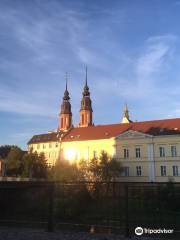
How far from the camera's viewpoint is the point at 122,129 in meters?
59.8

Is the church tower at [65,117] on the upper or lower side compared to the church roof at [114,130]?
upper

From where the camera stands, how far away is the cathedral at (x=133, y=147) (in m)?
50.9

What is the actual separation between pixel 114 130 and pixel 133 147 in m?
A: 7.58

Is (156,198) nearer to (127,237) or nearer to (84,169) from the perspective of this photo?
(127,237)

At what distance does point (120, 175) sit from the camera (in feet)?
173

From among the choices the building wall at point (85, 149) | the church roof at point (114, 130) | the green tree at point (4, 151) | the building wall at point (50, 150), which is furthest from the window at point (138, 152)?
the green tree at point (4, 151)

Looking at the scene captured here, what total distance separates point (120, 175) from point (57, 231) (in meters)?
43.5

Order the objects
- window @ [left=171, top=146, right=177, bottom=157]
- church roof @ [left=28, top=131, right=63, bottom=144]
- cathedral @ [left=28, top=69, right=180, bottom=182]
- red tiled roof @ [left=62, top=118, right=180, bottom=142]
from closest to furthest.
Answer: window @ [left=171, top=146, right=177, bottom=157], cathedral @ [left=28, top=69, right=180, bottom=182], red tiled roof @ [left=62, top=118, right=180, bottom=142], church roof @ [left=28, top=131, right=63, bottom=144]

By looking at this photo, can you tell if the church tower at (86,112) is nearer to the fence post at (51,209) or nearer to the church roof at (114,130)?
the church roof at (114,130)

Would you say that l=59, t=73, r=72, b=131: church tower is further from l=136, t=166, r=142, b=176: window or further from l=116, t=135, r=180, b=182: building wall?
l=136, t=166, r=142, b=176: window

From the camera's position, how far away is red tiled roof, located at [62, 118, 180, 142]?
53.5 meters

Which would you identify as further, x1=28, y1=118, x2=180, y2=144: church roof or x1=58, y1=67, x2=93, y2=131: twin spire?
x1=58, y1=67, x2=93, y2=131: twin spire

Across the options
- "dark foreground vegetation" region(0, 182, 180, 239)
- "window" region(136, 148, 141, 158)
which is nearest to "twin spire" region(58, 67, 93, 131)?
"window" region(136, 148, 141, 158)

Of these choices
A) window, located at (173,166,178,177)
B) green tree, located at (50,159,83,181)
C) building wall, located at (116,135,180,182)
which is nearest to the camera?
green tree, located at (50,159,83,181)
